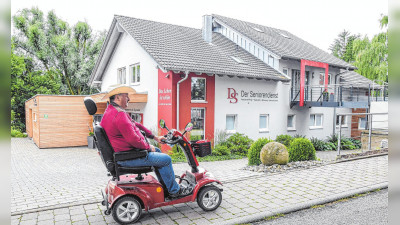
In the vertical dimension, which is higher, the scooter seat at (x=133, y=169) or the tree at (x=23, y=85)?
the tree at (x=23, y=85)

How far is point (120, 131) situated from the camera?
170 inches

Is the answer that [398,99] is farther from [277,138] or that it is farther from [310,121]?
[310,121]

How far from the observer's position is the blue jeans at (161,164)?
14.8 ft

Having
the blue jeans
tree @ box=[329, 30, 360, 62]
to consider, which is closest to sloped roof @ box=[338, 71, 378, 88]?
the blue jeans

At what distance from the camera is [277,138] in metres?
15.3

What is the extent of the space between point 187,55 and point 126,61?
4364mm

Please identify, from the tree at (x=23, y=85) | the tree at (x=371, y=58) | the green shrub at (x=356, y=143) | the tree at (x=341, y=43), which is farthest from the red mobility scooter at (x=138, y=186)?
the tree at (x=341, y=43)

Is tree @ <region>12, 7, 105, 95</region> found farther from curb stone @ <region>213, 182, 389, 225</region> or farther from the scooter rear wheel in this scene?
curb stone @ <region>213, 182, 389, 225</region>

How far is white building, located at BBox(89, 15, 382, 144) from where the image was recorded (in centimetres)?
1355

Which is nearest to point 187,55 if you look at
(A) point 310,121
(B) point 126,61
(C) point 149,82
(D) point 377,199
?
(C) point 149,82

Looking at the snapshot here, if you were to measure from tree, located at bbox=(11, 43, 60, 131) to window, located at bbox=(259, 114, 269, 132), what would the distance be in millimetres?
20833

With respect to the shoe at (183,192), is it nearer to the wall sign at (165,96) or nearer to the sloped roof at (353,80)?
the wall sign at (165,96)

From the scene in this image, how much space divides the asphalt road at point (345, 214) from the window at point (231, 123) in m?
9.46

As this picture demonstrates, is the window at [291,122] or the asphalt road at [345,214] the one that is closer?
the asphalt road at [345,214]
